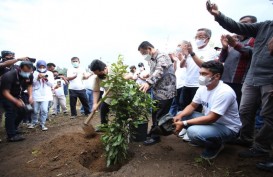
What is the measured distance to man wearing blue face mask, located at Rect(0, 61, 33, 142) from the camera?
16.5 feet

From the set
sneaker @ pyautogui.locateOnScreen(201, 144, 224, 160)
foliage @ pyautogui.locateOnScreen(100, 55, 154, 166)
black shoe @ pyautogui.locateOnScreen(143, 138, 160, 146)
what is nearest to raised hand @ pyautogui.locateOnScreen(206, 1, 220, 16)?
foliage @ pyautogui.locateOnScreen(100, 55, 154, 166)

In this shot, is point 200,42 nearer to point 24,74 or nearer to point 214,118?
point 214,118

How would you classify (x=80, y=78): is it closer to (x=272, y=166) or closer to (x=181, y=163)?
(x=181, y=163)

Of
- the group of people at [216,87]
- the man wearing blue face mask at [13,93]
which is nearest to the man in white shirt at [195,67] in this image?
the group of people at [216,87]

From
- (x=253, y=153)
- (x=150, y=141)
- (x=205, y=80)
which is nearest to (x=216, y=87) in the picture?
(x=205, y=80)

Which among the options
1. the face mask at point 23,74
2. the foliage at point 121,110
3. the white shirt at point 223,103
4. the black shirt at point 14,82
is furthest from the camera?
the face mask at point 23,74

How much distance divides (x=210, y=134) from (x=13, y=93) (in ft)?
15.0

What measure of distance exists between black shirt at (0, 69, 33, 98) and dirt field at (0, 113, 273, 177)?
4.17 feet

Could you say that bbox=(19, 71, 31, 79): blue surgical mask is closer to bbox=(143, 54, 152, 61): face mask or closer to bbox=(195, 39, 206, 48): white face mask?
bbox=(143, 54, 152, 61): face mask

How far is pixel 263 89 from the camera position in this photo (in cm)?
316

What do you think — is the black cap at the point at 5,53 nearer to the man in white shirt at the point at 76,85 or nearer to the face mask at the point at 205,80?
the man in white shirt at the point at 76,85

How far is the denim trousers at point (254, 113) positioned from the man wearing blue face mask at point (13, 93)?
4.68 meters

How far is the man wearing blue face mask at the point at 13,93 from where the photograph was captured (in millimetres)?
5039

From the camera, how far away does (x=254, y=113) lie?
3547mm
